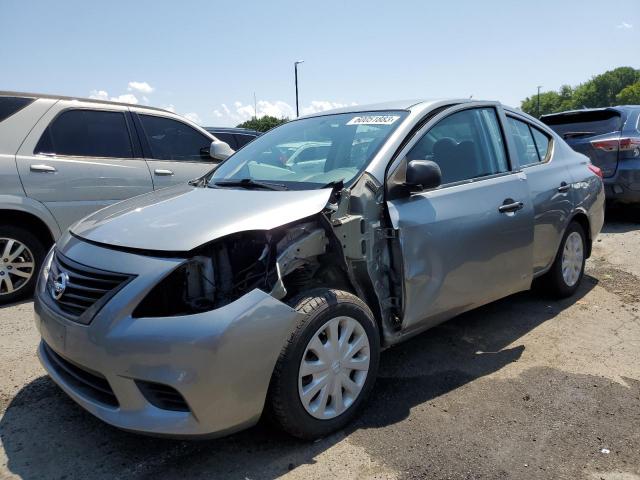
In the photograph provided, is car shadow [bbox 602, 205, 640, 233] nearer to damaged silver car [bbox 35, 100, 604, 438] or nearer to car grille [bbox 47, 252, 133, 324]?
damaged silver car [bbox 35, 100, 604, 438]

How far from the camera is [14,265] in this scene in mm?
4469

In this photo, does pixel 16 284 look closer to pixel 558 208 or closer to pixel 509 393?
pixel 509 393

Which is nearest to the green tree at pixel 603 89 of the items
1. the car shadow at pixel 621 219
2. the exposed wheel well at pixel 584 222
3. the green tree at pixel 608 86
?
the green tree at pixel 608 86

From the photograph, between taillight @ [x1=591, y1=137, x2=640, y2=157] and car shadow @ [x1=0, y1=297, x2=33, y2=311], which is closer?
car shadow @ [x1=0, y1=297, x2=33, y2=311]

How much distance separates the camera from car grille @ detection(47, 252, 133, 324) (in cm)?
226

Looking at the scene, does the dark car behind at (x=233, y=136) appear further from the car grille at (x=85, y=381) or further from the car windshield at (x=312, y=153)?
the car grille at (x=85, y=381)

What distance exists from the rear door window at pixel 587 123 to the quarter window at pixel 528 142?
3834mm

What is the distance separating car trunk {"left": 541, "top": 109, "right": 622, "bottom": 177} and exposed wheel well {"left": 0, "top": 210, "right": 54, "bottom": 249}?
7025 millimetres

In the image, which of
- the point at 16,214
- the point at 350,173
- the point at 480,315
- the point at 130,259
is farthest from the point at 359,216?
the point at 16,214

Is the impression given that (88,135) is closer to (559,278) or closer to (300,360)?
(300,360)

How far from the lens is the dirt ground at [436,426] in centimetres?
235

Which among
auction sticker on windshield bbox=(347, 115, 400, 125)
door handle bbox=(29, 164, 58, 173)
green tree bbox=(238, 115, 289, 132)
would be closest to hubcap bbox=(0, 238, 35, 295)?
door handle bbox=(29, 164, 58, 173)

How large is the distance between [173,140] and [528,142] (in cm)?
365

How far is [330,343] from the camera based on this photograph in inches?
99.4
